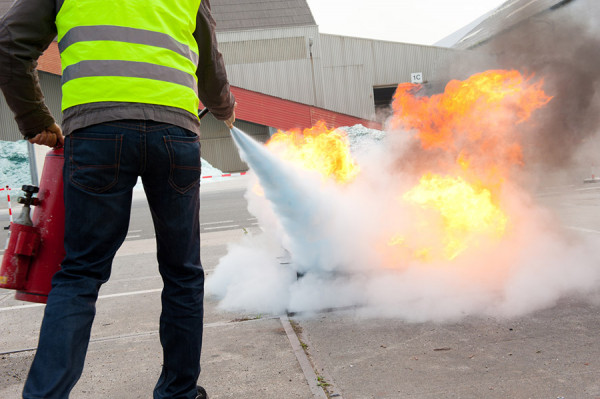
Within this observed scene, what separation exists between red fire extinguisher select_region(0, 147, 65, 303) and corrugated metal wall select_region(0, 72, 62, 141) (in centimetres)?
2570

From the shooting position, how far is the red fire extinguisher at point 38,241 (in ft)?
7.45

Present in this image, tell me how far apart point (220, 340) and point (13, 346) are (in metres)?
1.43

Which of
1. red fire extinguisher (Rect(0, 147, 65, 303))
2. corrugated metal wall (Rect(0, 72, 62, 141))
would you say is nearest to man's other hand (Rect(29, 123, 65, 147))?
red fire extinguisher (Rect(0, 147, 65, 303))

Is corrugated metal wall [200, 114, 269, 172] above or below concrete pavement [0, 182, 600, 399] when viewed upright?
above

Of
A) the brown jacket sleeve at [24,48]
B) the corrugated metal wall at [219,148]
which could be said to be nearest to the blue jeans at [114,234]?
the brown jacket sleeve at [24,48]

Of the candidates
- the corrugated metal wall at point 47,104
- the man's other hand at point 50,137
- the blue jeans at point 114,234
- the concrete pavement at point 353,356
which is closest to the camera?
the blue jeans at point 114,234

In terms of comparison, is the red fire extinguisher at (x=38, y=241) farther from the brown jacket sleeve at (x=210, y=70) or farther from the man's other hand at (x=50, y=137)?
the brown jacket sleeve at (x=210, y=70)

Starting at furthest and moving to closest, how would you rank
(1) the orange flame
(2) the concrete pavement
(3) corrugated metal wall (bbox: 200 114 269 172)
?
(3) corrugated metal wall (bbox: 200 114 269 172), (1) the orange flame, (2) the concrete pavement

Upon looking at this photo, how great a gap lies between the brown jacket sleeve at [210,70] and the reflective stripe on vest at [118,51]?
0.30 m

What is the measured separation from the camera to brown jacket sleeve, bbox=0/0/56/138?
6.07 ft

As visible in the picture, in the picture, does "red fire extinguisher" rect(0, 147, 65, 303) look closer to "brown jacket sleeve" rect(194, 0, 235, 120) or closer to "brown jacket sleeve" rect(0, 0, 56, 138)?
"brown jacket sleeve" rect(0, 0, 56, 138)

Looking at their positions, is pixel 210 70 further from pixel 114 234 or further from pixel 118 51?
pixel 114 234

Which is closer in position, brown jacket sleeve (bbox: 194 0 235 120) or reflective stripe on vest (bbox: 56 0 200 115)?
reflective stripe on vest (bbox: 56 0 200 115)

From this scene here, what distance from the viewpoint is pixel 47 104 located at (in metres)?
25.8
